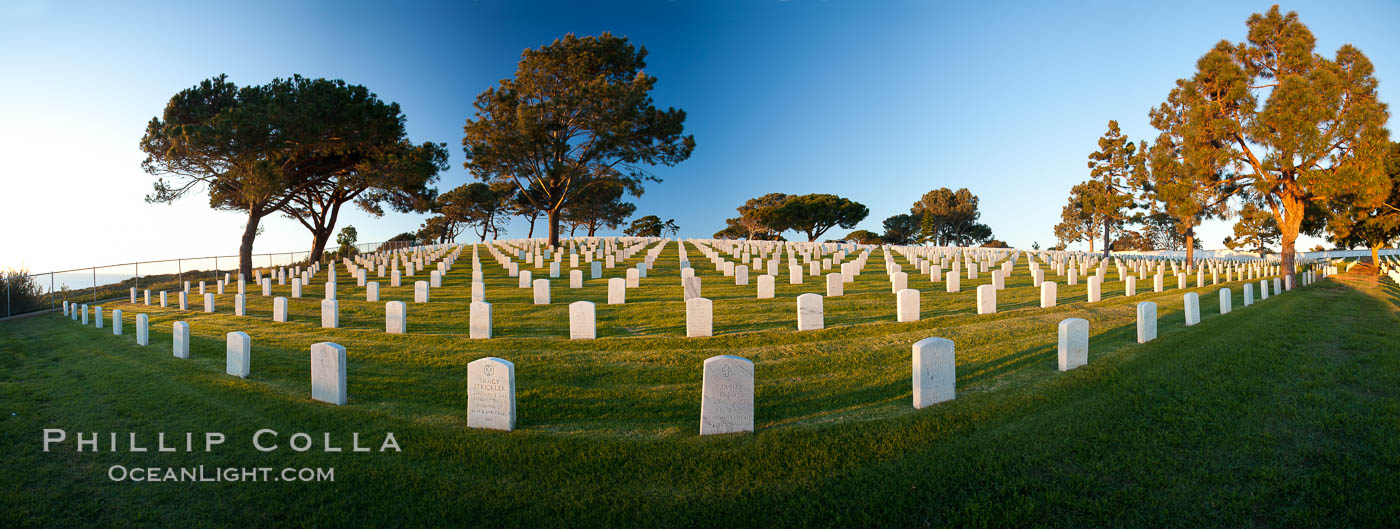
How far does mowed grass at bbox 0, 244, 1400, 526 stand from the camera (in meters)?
3.88

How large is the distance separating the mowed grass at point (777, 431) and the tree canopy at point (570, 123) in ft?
95.8

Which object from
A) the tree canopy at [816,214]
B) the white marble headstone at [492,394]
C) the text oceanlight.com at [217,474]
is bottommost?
the text oceanlight.com at [217,474]

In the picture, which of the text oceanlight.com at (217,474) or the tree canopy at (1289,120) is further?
the tree canopy at (1289,120)

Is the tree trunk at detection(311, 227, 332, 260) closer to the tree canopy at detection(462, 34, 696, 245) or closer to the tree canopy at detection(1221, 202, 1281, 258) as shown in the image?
the tree canopy at detection(462, 34, 696, 245)

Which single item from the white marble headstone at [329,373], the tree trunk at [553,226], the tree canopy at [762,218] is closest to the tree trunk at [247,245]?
the tree trunk at [553,226]

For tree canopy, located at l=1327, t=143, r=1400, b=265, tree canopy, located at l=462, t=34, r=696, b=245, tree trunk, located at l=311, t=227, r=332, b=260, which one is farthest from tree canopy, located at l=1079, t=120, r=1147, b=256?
tree trunk, located at l=311, t=227, r=332, b=260

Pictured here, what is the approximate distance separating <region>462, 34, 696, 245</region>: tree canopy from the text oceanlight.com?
33.7 metres

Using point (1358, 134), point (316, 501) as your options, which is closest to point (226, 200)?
point (316, 501)

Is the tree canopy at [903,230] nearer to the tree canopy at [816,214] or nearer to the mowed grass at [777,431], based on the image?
the tree canopy at [816,214]

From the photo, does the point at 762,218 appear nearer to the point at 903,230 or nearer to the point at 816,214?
the point at 816,214

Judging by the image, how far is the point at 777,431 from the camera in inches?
203

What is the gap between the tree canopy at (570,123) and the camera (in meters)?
37.5

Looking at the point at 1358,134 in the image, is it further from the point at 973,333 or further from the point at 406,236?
the point at 406,236

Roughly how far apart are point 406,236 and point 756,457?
73820 millimetres
